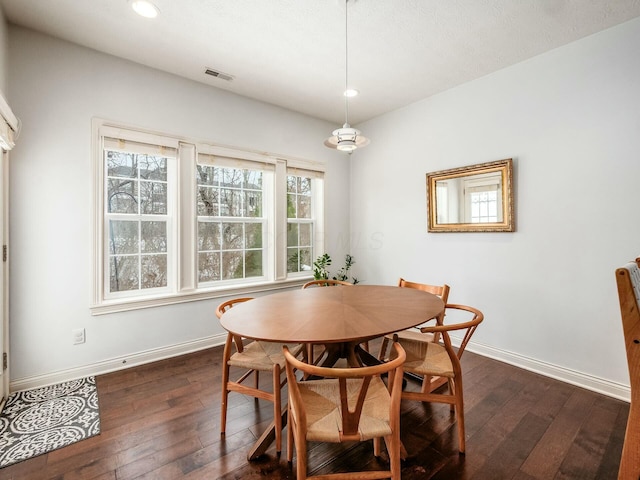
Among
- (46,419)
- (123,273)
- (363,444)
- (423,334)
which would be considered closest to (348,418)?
(363,444)

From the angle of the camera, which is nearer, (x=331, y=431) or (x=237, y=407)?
(x=331, y=431)

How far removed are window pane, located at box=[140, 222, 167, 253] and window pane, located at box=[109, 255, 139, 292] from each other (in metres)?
0.15

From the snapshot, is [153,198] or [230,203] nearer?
[153,198]

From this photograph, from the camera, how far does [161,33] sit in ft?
7.92

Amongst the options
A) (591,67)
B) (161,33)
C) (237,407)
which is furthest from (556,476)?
(161,33)

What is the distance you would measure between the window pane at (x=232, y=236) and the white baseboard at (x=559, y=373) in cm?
285

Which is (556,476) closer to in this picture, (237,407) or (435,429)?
(435,429)

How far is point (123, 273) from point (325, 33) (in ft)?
9.26

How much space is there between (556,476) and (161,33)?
3.92m

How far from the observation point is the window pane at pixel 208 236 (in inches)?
131

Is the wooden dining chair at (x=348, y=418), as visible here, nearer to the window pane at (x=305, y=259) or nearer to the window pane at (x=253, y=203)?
the window pane at (x=253, y=203)

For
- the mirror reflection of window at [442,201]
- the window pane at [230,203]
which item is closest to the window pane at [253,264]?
the window pane at [230,203]

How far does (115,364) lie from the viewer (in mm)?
2758

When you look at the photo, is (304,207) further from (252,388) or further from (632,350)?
(632,350)
